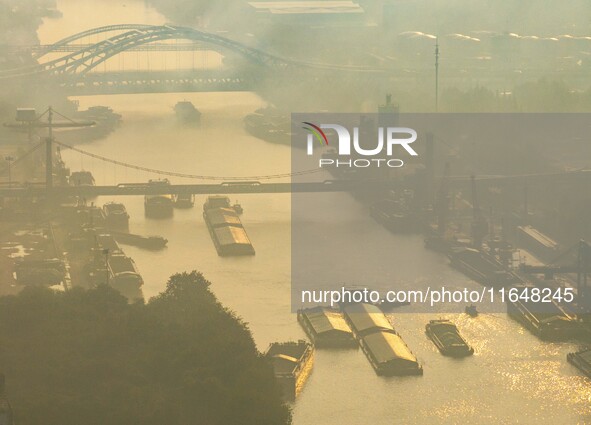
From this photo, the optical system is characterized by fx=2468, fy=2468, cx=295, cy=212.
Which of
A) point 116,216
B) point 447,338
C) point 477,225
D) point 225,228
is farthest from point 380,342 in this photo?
point 116,216

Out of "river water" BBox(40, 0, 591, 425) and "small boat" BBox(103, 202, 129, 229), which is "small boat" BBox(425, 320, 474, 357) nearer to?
"river water" BBox(40, 0, 591, 425)

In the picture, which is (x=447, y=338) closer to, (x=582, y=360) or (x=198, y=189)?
(x=582, y=360)

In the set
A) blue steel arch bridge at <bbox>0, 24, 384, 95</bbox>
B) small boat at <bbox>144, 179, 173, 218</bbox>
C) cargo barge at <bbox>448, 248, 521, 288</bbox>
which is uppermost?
cargo barge at <bbox>448, 248, 521, 288</bbox>

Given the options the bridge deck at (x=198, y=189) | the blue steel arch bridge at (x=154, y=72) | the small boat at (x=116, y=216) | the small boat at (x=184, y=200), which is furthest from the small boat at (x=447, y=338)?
the blue steel arch bridge at (x=154, y=72)

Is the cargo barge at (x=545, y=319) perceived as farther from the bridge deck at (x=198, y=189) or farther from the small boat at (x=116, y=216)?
the bridge deck at (x=198, y=189)

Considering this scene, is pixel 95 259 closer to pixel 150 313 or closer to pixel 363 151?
pixel 150 313

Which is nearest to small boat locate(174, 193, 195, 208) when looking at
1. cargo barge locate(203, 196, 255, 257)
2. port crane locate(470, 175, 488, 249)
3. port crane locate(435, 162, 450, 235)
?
cargo barge locate(203, 196, 255, 257)
